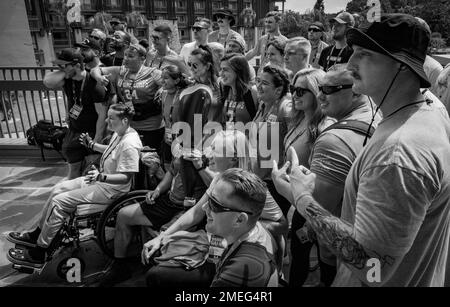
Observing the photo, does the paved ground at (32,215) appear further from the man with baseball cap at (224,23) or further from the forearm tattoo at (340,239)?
the man with baseball cap at (224,23)

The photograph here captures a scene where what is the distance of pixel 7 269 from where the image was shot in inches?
150

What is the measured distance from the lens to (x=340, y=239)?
137cm

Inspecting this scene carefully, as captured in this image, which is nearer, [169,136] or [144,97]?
[169,136]

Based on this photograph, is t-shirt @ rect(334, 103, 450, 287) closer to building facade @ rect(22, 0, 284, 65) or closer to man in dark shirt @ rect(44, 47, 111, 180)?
man in dark shirt @ rect(44, 47, 111, 180)

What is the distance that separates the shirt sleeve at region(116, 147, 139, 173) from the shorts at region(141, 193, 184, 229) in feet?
1.49

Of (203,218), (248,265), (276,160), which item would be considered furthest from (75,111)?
(248,265)

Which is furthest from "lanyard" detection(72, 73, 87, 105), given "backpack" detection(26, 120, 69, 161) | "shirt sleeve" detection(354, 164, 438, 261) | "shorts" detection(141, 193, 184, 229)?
"shirt sleeve" detection(354, 164, 438, 261)

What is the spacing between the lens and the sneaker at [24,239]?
3.56m

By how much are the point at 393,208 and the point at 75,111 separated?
452cm

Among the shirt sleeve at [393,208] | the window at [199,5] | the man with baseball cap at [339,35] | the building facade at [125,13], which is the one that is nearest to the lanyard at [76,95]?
the man with baseball cap at [339,35]

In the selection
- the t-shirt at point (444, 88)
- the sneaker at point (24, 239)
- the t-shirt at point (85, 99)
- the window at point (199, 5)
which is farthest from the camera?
the window at point (199, 5)

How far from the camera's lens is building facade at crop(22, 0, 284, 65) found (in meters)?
40.3

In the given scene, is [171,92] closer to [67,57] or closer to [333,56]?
[67,57]

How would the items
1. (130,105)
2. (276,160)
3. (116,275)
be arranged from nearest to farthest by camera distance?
(276,160) < (116,275) < (130,105)
